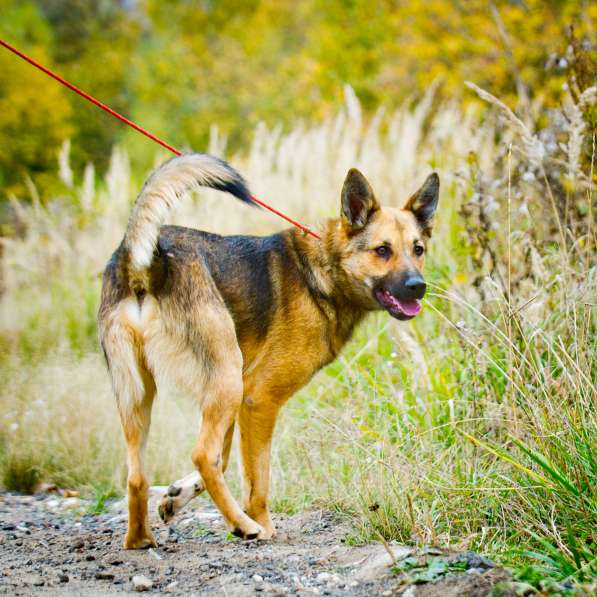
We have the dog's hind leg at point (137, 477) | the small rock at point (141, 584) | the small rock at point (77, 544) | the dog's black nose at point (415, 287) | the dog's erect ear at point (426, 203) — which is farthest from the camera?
the dog's erect ear at point (426, 203)

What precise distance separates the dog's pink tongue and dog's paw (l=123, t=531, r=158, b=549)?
5.63 feet

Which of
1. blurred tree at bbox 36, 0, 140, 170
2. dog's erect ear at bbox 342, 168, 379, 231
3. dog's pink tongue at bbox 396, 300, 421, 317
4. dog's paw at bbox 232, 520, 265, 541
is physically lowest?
dog's paw at bbox 232, 520, 265, 541

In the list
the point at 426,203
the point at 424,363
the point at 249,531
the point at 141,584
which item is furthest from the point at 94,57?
the point at 141,584

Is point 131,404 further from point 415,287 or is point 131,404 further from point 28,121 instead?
point 28,121

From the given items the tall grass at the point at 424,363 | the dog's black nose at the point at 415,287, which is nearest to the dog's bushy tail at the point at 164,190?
the dog's black nose at the point at 415,287

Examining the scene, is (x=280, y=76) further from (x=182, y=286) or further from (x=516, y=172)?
(x=182, y=286)

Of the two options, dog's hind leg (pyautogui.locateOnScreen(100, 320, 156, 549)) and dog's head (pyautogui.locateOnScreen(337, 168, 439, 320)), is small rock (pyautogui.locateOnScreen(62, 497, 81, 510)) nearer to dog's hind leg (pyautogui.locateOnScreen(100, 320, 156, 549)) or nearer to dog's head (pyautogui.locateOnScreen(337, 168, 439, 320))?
dog's hind leg (pyautogui.locateOnScreen(100, 320, 156, 549))

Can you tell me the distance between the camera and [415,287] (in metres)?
3.78

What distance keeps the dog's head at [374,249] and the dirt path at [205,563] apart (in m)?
1.23

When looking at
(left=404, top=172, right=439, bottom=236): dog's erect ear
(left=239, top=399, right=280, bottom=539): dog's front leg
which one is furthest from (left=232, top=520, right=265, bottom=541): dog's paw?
(left=404, top=172, right=439, bottom=236): dog's erect ear

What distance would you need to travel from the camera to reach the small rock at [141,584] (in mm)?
2994

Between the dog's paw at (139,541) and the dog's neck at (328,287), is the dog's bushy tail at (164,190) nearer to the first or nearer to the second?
the dog's neck at (328,287)

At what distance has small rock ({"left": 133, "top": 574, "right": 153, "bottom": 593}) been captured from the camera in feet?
9.82

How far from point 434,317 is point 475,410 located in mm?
1658
